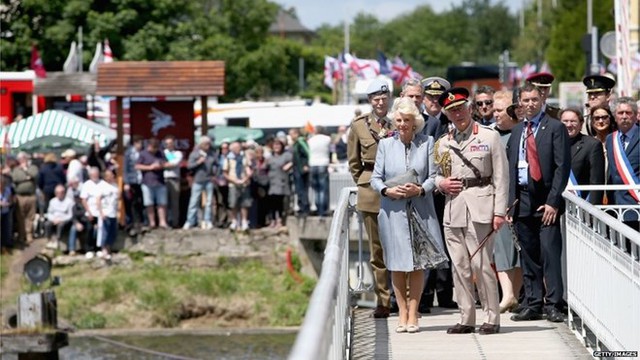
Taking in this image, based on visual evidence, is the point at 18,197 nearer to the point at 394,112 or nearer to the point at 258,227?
the point at 258,227

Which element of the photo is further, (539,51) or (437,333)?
(539,51)

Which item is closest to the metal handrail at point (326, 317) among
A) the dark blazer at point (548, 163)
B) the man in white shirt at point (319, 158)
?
the dark blazer at point (548, 163)

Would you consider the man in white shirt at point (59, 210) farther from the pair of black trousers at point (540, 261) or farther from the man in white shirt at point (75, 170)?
the pair of black trousers at point (540, 261)

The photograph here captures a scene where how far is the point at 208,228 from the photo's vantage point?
32125mm

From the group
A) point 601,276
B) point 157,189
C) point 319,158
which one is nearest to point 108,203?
point 157,189

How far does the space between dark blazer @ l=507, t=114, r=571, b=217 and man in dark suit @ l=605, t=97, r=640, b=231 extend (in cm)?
58

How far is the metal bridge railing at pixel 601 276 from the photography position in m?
9.02

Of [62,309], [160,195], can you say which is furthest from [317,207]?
[62,309]

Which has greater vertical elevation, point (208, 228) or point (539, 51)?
point (539, 51)

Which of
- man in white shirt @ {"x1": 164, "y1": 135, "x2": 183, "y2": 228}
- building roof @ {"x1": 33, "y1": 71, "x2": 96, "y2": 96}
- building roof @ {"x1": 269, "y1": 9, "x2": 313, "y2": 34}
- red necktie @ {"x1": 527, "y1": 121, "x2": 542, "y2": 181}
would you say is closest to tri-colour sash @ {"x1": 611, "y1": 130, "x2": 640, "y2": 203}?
red necktie @ {"x1": 527, "y1": 121, "x2": 542, "y2": 181}

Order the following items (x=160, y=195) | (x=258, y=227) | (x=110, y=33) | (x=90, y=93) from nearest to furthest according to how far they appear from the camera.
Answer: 1. (x=160, y=195)
2. (x=258, y=227)
3. (x=90, y=93)
4. (x=110, y=33)

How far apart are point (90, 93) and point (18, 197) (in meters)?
5.29

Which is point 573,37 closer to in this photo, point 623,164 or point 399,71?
point 399,71

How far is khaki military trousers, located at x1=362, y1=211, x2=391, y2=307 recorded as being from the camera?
1252 cm
